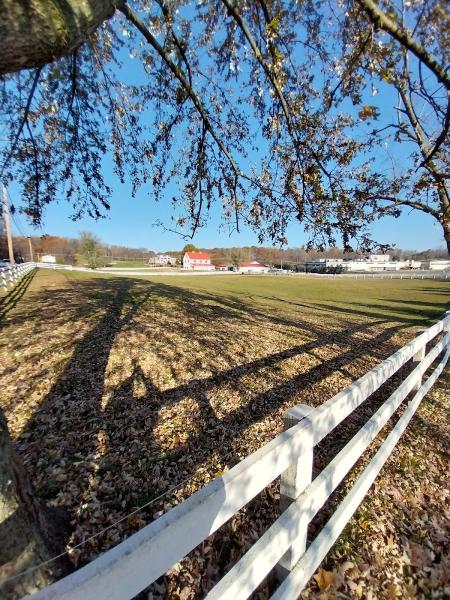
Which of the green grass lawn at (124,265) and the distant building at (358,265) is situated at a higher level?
the green grass lawn at (124,265)

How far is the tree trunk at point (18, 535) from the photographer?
142 cm

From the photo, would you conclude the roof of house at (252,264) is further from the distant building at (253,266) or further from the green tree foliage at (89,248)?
the green tree foliage at (89,248)

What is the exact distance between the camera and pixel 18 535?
4.93 feet

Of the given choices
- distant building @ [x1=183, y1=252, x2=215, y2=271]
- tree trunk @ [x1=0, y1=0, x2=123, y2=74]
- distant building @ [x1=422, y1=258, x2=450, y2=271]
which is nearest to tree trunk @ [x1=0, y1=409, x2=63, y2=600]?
tree trunk @ [x1=0, y1=0, x2=123, y2=74]

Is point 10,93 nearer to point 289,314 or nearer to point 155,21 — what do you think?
point 155,21

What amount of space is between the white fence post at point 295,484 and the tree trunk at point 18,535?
54.4 inches

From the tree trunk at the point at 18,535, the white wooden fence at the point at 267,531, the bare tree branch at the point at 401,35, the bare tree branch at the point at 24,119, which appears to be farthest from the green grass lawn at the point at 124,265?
the white wooden fence at the point at 267,531

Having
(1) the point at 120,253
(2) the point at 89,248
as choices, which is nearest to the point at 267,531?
(2) the point at 89,248

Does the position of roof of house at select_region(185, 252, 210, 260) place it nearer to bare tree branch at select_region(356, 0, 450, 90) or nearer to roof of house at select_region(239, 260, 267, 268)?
roof of house at select_region(239, 260, 267, 268)

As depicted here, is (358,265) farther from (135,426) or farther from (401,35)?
(135,426)

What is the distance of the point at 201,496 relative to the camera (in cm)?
116

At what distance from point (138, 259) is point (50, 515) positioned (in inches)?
5876

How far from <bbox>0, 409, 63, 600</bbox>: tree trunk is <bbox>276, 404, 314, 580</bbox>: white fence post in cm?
138

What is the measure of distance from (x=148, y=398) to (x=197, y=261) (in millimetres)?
111642
